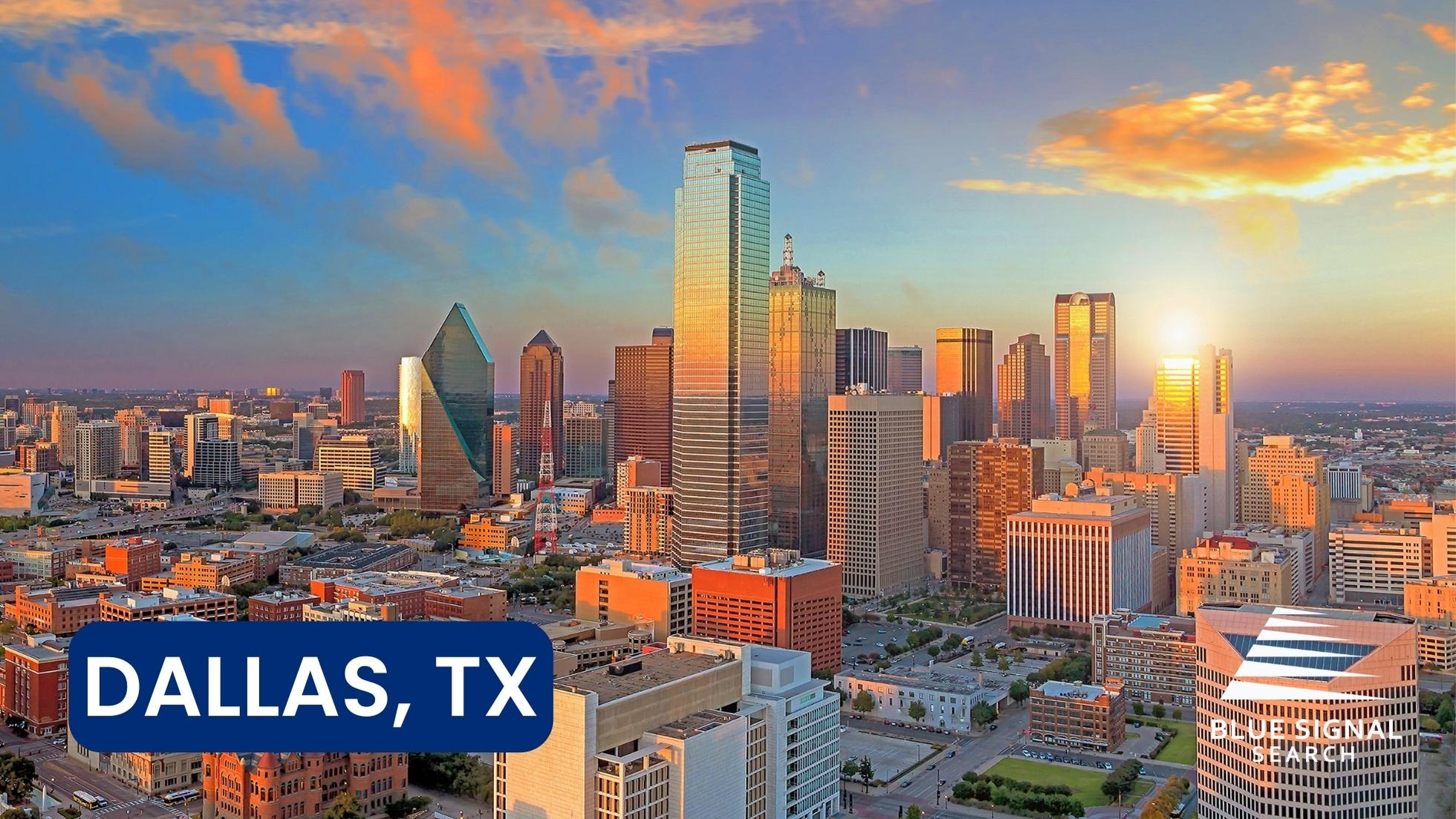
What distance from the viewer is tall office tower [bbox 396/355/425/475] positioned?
87.2 ft

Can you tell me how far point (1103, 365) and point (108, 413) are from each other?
24049mm

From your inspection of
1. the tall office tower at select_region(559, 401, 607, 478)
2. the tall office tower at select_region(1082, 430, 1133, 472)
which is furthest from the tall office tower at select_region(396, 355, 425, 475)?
the tall office tower at select_region(1082, 430, 1133, 472)

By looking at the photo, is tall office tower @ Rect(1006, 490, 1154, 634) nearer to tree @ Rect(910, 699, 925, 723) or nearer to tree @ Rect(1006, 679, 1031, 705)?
tree @ Rect(1006, 679, 1031, 705)

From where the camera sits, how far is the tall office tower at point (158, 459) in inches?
1003

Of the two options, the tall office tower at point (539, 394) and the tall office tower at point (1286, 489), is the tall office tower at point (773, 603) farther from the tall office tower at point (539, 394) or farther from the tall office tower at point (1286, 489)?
the tall office tower at point (539, 394)

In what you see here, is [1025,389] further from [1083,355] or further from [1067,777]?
[1067,777]


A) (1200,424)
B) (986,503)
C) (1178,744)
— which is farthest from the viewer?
(1200,424)

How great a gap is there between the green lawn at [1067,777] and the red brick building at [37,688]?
727cm

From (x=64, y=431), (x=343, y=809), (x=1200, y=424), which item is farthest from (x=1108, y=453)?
(x=64, y=431)

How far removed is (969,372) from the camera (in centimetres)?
2931

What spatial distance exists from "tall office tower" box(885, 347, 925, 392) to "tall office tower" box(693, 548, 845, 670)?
1745cm

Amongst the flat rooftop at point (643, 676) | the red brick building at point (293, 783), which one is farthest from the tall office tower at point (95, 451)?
the flat rooftop at point (643, 676)

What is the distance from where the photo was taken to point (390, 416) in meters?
39.5

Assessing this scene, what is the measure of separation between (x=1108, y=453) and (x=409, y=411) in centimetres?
1599
